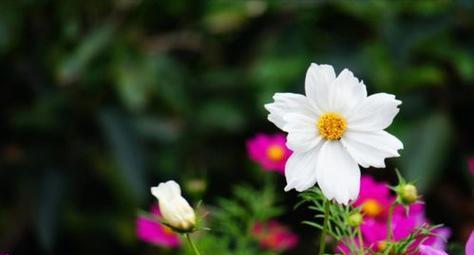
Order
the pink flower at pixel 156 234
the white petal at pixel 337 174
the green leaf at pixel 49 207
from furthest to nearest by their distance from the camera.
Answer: the green leaf at pixel 49 207 < the pink flower at pixel 156 234 < the white petal at pixel 337 174

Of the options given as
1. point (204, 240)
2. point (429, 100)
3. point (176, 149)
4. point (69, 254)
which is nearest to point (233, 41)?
point (176, 149)

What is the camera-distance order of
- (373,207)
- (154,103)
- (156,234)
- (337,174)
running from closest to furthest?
(337,174) → (373,207) → (156,234) → (154,103)

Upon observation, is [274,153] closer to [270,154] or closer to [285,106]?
[270,154]

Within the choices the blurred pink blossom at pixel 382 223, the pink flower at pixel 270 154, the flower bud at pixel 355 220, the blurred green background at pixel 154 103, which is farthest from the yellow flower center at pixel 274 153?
the blurred green background at pixel 154 103

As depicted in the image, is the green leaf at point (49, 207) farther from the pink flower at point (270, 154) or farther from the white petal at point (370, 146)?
the white petal at point (370, 146)

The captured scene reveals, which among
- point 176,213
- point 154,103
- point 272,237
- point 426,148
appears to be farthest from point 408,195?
point 154,103

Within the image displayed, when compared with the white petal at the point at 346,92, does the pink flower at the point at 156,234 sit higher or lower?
higher
